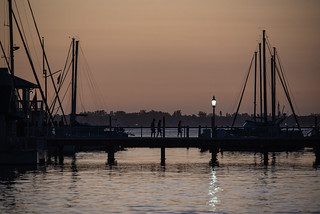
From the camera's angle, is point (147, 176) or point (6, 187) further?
point (147, 176)

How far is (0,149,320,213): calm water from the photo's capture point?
39.6 meters

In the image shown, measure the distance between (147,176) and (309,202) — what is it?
61.4 ft

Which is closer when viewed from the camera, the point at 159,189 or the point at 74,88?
the point at 159,189

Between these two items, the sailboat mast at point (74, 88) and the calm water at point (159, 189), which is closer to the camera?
the calm water at point (159, 189)

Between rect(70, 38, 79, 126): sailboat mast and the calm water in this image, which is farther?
rect(70, 38, 79, 126): sailboat mast

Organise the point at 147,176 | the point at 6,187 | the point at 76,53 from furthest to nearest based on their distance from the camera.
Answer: the point at 76,53 → the point at 147,176 → the point at 6,187

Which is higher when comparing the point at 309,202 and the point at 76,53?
the point at 76,53

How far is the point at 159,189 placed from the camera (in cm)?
4847

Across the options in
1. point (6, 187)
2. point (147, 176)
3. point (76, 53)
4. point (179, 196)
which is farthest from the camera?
point (76, 53)

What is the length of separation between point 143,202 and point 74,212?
5016mm

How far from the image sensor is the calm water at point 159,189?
39594 millimetres

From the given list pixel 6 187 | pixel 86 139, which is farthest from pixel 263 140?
pixel 6 187

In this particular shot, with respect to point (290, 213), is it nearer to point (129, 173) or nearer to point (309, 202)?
point (309, 202)

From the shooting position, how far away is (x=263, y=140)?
73.2 metres
